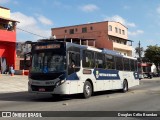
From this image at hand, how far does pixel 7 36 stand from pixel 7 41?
2.31 ft

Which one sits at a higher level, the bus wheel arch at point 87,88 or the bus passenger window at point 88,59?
the bus passenger window at point 88,59

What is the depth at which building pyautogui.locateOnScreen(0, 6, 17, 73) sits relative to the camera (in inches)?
1825

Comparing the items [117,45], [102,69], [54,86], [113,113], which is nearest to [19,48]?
[117,45]

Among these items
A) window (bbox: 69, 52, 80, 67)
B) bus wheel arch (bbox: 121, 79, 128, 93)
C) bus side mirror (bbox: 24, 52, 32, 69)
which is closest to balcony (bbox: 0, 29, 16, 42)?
bus wheel arch (bbox: 121, 79, 128, 93)

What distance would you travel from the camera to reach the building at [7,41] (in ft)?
152

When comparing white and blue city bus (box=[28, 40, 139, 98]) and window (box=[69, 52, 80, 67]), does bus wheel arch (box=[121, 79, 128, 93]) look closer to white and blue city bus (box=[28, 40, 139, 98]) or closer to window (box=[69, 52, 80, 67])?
white and blue city bus (box=[28, 40, 139, 98])

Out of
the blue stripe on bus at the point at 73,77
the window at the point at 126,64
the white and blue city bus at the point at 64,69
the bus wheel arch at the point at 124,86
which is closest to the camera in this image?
the white and blue city bus at the point at 64,69

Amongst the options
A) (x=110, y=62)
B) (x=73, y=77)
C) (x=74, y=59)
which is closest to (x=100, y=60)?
(x=110, y=62)

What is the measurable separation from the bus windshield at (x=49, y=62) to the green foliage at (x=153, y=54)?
70754mm

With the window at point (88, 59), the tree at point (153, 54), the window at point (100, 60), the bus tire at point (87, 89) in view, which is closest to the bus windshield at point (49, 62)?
the window at point (88, 59)

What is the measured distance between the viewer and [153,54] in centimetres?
8512

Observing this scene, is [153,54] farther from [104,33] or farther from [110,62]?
[110,62]

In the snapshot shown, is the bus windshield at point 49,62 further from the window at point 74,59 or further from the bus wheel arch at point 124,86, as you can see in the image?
the bus wheel arch at point 124,86

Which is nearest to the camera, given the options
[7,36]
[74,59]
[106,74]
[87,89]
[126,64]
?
[74,59]
